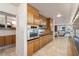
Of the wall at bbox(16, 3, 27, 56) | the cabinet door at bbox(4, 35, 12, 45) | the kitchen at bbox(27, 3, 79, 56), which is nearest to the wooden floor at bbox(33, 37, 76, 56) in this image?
the kitchen at bbox(27, 3, 79, 56)

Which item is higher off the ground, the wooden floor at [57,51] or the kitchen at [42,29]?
the kitchen at [42,29]

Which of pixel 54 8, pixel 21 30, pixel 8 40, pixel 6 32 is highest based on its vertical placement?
pixel 54 8

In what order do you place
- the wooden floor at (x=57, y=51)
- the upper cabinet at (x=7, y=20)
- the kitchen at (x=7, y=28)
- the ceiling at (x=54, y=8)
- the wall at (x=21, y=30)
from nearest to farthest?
the wall at (x=21, y=30) → the ceiling at (x=54, y=8) → the wooden floor at (x=57, y=51) → the kitchen at (x=7, y=28) → the upper cabinet at (x=7, y=20)

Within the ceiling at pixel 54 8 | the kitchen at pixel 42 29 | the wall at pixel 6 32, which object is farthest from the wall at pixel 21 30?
the wall at pixel 6 32

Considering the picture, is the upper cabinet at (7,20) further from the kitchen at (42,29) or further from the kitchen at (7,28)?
the kitchen at (42,29)

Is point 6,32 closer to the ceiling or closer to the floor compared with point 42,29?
closer to the floor

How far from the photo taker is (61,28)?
59.5ft

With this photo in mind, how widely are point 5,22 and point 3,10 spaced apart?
0.88 meters

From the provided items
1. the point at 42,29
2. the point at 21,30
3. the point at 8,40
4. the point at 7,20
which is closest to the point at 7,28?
the point at 7,20

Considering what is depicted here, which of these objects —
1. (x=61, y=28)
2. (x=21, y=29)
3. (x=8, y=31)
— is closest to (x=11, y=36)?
(x=8, y=31)

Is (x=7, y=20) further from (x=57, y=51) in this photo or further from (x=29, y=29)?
(x=57, y=51)

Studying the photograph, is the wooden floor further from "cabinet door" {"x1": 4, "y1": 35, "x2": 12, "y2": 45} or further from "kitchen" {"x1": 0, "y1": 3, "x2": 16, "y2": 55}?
"cabinet door" {"x1": 4, "y1": 35, "x2": 12, "y2": 45}

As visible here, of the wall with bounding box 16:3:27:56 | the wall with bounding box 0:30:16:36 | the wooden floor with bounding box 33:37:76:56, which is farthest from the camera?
the wall with bounding box 0:30:16:36

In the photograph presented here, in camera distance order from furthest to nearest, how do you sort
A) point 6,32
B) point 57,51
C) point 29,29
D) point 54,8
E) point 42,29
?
point 42,29
point 6,32
point 57,51
point 54,8
point 29,29
